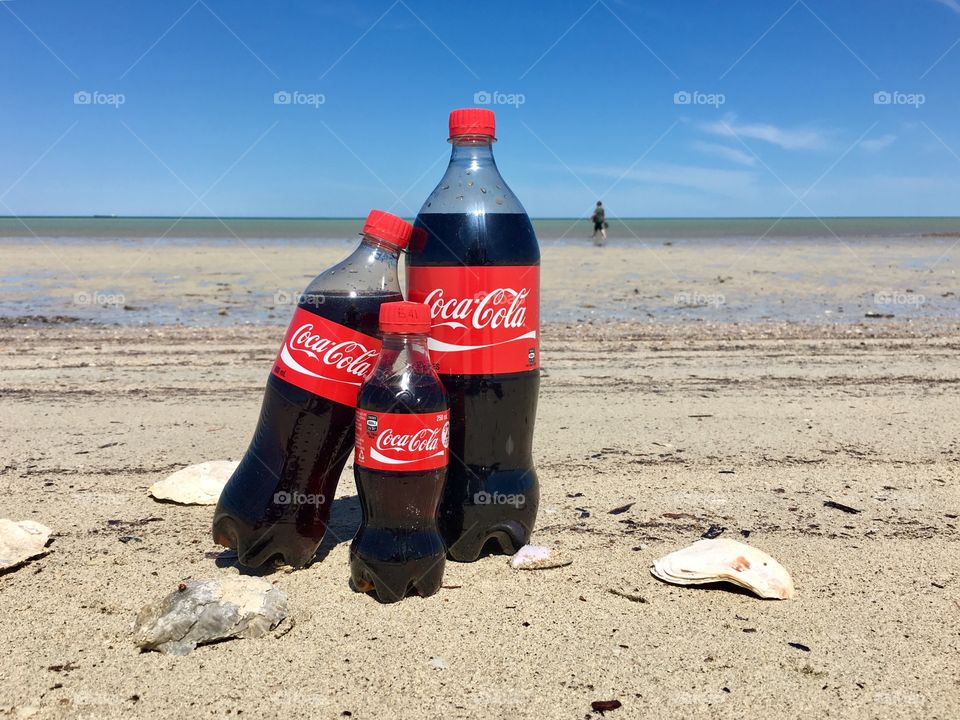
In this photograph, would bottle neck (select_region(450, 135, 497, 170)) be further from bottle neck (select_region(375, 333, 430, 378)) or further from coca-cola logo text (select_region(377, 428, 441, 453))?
coca-cola logo text (select_region(377, 428, 441, 453))

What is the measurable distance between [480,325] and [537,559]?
1059 millimetres

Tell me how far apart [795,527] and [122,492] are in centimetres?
348

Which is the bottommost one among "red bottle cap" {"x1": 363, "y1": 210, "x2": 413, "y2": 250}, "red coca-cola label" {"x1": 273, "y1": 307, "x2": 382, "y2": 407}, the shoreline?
the shoreline

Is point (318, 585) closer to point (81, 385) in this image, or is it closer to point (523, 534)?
point (523, 534)

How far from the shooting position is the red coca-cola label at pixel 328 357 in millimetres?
3186

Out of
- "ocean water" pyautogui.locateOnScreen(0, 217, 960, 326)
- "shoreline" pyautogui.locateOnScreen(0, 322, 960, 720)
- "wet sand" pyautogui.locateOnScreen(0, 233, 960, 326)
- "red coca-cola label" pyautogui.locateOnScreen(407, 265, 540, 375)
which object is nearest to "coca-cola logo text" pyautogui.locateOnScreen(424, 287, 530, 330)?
"red coca-cola label" pyautogui.locateOnScreen(407, 265, 540, 375)

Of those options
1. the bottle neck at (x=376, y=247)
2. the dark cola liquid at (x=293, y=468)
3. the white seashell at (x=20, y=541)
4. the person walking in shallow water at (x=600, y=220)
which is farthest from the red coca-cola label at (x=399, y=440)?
the person walking in shallow water at (x=600, y=220)

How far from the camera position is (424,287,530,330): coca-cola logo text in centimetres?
326

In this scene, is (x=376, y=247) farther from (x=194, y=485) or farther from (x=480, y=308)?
(x=194, y=485)

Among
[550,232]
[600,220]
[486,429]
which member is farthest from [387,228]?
[550,232]

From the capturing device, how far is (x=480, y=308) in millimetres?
3264

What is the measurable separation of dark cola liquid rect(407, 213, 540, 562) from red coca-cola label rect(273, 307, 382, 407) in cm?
35

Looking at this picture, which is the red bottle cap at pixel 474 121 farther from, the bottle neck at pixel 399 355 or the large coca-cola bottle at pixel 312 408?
the bottle neck at pixel 399 355

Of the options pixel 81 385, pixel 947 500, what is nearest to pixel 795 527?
pixel 947 500
